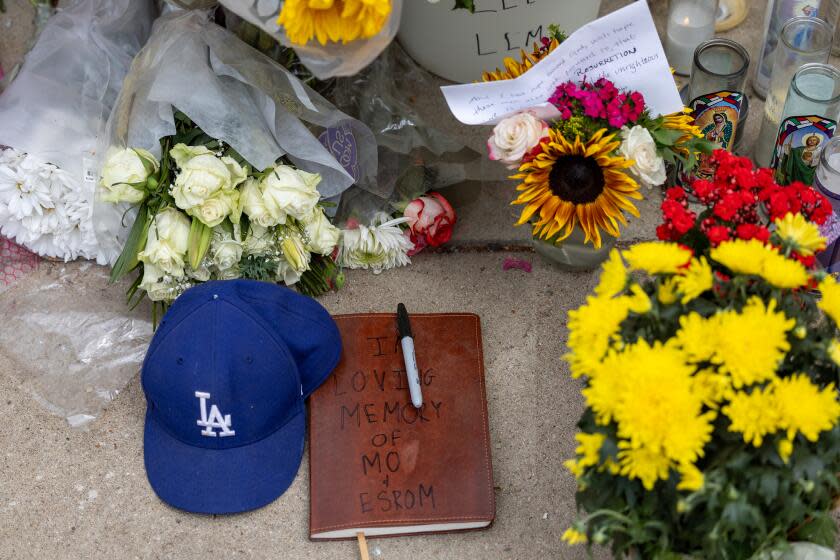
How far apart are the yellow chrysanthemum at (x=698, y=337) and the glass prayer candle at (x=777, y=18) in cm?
78

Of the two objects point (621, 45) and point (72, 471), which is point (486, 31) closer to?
point (621, 45)

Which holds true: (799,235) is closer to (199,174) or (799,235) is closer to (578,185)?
(578,185)

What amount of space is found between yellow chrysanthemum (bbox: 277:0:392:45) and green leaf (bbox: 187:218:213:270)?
0.92 ft

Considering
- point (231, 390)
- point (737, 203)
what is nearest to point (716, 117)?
→ point (737, 203)

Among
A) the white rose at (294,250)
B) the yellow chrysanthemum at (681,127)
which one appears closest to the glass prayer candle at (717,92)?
the yellow chrysanthemum at (681,127)

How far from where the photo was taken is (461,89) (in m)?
1.28

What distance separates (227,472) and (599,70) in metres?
0.69

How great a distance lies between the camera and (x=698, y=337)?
87 centimetres

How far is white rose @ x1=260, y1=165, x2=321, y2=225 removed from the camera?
4.18 ft

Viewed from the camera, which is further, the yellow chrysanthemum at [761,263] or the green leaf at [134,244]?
the green leaf at [134,244]

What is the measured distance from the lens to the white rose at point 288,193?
127 centimetres

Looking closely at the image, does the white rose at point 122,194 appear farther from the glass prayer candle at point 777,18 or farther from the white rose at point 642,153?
the glass prayer candle at point 777,18

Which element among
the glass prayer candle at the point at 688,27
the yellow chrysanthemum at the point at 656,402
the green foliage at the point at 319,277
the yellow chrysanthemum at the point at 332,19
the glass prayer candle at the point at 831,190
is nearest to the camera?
the yellow chrysanthemum at the point at 656,402

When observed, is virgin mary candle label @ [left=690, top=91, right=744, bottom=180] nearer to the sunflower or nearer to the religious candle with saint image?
the religious candle with saint image
